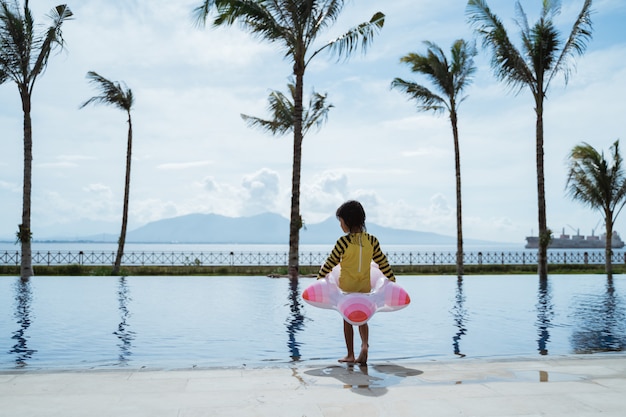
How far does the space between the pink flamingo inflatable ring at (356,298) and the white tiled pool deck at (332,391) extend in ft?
1.80

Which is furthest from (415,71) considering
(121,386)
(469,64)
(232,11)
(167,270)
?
(121,386)

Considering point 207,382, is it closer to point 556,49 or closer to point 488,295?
point 488,295

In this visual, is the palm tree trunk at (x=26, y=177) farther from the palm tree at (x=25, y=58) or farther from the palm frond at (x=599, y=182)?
the palm frond at (x=599, y=182)

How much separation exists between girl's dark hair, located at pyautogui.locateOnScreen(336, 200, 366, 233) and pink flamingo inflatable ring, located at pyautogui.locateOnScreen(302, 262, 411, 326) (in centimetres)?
51

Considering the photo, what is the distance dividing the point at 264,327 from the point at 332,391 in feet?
18.3

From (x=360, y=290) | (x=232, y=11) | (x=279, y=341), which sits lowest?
(x=279, y=341)

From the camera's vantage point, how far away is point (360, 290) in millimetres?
6645

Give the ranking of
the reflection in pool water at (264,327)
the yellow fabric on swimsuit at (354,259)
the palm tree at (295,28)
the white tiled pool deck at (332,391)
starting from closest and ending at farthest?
1. the white tiled pool deck at (332,391)
2. the yellow fabric on swimsuit at (354,259)
3. the reflection in pool water at (264,327)
4. the palm tree at (295,28)

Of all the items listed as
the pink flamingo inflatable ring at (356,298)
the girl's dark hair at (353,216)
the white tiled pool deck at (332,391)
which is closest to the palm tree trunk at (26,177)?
the white tiled pool deck at (332,391)

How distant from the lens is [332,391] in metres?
5.17

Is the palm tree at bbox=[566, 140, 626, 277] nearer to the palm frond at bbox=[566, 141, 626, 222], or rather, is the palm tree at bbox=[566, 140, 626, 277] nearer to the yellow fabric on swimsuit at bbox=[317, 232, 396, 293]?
the palm frond at bbox=[566, 141, 626, 222]

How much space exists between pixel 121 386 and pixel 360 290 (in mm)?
2576

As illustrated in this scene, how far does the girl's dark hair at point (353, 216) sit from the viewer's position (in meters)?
6.62

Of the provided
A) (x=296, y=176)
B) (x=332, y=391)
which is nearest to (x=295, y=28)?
(x=296, y=176)
